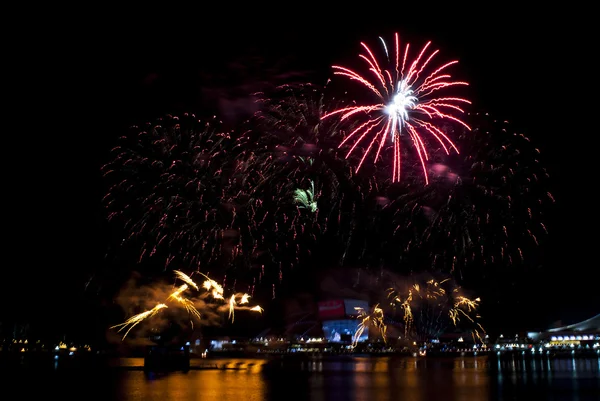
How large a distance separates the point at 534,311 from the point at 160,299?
55.3m

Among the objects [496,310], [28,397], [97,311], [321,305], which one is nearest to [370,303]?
[321,305]

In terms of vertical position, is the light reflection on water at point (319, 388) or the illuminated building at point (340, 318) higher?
the illuminated building at point (340, 318)

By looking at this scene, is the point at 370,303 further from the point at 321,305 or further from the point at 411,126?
the point at 411,126

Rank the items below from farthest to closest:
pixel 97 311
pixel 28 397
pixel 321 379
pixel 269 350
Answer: pixel 269 350 → pixel 97 311 → pixel 321 379 → pixel 28 397

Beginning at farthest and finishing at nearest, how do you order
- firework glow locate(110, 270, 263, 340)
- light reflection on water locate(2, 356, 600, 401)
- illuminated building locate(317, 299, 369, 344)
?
1. illuminated building locate(317, 299, 369, 344)
2. firework glow locate(110, 270, 263, 340)
3. light reflection on water locate(2, 356, 600, 401)

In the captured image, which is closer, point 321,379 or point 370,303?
point 321,379

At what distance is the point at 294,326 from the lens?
76.6 m

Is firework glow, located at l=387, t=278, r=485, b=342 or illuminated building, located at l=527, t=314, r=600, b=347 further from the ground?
firework glow, located at l=387, t=278, r=485, b=342

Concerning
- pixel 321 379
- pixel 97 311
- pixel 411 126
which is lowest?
pixel 321 379

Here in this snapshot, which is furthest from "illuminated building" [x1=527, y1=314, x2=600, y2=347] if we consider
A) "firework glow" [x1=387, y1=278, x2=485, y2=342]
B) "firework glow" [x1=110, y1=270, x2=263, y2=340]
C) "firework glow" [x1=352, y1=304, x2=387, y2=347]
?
"firework glow" [x1=110, y1=270, x2=263, y2=340]

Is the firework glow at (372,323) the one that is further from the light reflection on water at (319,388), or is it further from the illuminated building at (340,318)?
the light reflection on water at (319,388)

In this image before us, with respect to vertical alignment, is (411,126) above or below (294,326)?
above

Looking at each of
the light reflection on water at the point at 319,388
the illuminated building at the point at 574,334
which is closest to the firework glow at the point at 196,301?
the light reflection on water at the point at 319,388

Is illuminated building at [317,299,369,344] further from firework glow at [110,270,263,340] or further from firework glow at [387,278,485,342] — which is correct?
firework glow at [110,270,263,340]
